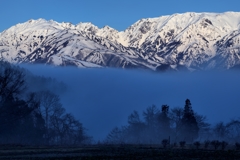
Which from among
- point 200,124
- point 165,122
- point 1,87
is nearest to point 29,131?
point 1,87

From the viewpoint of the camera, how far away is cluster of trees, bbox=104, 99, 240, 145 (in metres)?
115

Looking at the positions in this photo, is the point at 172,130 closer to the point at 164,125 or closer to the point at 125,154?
the point at 164,125

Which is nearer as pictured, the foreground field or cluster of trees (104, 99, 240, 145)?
the foreground field

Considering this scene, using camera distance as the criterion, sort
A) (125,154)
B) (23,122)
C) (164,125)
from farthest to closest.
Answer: (164,125) < (23,122) < (125,154)

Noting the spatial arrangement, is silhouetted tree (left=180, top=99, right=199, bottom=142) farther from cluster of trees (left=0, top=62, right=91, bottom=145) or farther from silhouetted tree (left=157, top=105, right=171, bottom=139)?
cluster of trees (left=0, top=62, right=91, bottom=145)

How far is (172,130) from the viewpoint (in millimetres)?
123875

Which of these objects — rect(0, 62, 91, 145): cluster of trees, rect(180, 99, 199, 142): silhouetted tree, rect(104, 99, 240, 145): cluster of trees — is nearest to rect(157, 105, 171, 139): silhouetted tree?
rect(104, 99, 240, 145): cluster of trees

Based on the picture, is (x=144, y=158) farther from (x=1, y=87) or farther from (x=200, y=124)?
(x=200, y=124)

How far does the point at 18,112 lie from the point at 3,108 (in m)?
2.86

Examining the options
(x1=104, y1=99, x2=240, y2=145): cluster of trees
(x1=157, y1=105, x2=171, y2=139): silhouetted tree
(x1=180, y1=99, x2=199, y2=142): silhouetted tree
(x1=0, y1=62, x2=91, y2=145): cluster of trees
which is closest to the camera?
(x1=0, y1=62, x2=91, y2=145): cluster of trees

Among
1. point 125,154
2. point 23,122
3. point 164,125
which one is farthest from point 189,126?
point 125,154

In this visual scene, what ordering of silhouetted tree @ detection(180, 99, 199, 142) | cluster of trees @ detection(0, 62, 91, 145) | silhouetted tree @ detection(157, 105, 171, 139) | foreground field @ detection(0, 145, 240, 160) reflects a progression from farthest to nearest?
silhouetted tree @ detection(157, 105, 171, 139), silhouetted tree @ detection(180, 99, 199, 142), cluster of trees @ detection(0, 62, 91, 145), foreground field @ detection(0, 145, 240, 160)

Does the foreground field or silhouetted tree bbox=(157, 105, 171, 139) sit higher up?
silhouetted tree bbox=(157, 105, 171, 139)

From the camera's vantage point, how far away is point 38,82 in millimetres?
171375
